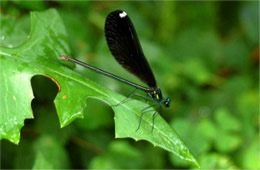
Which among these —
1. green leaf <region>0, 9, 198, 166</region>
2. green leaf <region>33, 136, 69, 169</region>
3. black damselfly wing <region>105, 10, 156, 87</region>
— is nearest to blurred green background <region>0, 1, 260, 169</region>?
green leaf <region>33, 136, 69, 169</region>

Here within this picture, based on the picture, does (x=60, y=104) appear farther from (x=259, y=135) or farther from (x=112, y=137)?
(x=259, y=135)

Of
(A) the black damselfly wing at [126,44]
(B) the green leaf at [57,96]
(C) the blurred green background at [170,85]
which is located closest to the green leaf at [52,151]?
(C) the blurred green background at [170,85]

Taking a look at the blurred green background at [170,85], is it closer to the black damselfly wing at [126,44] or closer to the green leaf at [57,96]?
the green leaf at [57,96]

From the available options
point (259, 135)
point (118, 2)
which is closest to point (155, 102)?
point (259, 135)

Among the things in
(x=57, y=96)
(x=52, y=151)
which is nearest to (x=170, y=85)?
(x=52, y=151)

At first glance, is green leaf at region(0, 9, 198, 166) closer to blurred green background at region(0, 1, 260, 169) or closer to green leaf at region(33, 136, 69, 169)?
blurred green background at region(0, 1, 260, 169)

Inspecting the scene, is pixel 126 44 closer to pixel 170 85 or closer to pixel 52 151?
pixel 52 151
